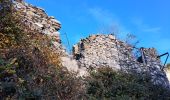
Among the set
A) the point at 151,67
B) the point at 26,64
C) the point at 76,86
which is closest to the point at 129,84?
the point at 151,67

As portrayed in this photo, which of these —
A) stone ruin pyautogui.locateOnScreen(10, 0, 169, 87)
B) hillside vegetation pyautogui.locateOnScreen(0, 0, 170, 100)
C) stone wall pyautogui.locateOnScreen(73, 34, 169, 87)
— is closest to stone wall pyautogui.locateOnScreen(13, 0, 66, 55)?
stone ruin pyautogui.locateOnScreen(10, 0, 169, 87)

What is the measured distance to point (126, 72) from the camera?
14.2 meters

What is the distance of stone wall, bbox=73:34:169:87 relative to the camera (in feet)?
44.6

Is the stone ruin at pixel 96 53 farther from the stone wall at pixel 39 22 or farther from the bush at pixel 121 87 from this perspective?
the bush at pixel 121 87

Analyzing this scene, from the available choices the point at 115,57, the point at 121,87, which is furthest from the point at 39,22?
the point at 115,57

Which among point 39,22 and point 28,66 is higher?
point 39,22

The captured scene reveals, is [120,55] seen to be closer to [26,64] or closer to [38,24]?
[38,24]

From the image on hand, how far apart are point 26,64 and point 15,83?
1192mm

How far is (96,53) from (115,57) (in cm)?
105

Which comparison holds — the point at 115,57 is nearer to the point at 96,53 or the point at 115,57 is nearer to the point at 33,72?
the point at 96,53

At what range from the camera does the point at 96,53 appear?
45.4ft

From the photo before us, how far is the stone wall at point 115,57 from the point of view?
44.6 ft

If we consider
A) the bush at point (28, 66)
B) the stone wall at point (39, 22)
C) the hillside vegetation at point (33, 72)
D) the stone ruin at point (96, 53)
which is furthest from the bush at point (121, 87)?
the bush at point (28, 66)

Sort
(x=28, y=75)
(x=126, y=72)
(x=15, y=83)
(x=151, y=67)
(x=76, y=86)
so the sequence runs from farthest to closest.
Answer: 1. (x=151, y=67)
2. (x=126, y=72)
3. (x=76, y=86)
4. (x=28, y=75)
5. (x=15, y=83)
